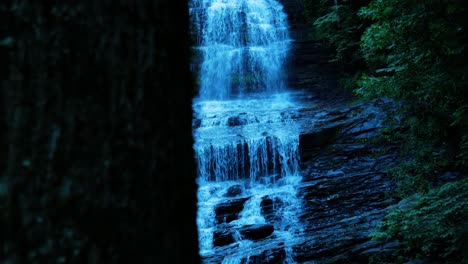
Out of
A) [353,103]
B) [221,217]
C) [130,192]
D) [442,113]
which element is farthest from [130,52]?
[353,103]

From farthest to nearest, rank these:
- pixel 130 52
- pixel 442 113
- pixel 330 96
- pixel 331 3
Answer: pixel 331 3 → pixel 330 96 → pixel 442 113 → pixel 130 52

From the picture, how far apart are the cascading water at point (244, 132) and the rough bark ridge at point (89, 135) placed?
570 centimetres

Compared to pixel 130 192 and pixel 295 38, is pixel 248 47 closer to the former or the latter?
pixel 295 38

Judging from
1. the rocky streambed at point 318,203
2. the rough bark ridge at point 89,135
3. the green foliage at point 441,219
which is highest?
the rough bark ridge at point 89,135

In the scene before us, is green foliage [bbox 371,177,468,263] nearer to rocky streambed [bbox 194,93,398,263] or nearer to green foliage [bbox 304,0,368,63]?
rocky streambed [bbox 194,93,398,263]

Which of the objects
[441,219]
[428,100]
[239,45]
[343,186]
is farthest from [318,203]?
[239,45]

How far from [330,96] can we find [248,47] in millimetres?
6015

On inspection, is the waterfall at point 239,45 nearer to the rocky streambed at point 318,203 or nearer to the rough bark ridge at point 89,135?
the rocky streambed at point 318,203

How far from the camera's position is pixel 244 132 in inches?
607

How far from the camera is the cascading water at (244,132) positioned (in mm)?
11164

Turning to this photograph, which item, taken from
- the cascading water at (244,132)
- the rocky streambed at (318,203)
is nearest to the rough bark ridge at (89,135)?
the cascading water at (244,132)

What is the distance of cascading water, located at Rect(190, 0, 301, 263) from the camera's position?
11164mm

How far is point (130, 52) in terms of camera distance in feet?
3.34

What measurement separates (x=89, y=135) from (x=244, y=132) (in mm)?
14499
